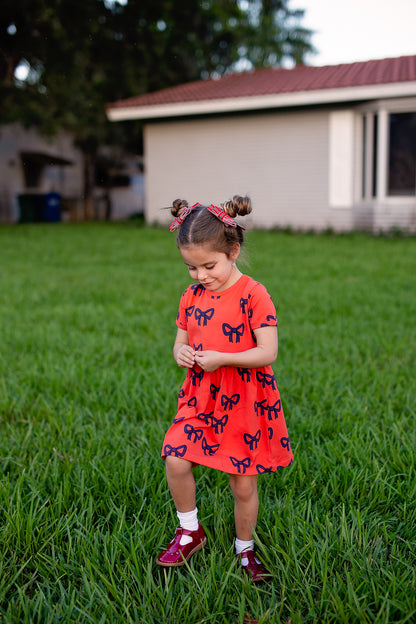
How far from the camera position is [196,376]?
75.9 inches

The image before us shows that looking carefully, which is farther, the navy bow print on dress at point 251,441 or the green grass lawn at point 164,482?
the navy bow print on dress at point 251,441

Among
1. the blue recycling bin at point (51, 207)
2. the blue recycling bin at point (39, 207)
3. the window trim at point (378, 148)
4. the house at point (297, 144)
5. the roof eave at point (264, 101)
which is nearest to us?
the roof eave at point (264, 101)

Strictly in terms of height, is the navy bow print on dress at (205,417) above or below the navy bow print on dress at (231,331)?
Answer: below

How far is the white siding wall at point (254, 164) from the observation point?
555 inches

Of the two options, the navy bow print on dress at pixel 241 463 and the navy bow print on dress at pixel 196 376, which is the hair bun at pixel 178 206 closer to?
the navy bow print on dress at pixel 196 376

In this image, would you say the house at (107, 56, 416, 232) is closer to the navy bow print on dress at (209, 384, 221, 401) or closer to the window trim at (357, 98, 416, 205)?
the window trim at (357, 98, 416, 205)

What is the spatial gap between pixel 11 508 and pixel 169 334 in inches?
106

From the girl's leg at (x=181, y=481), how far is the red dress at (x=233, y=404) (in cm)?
4

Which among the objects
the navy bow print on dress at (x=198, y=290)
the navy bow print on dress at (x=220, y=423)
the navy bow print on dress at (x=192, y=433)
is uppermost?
the navy bow print on dress at (x=198, y=290)

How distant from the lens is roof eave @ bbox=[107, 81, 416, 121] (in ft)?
40.9

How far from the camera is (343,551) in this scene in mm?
1871

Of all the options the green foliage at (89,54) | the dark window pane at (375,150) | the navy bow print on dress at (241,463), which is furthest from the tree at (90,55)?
the navy bow print on dress at (241,463)

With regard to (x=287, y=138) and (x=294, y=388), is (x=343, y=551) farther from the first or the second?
(x=287, y=138)

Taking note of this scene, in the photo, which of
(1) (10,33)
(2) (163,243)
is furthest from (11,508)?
(1) (10,33)
